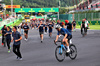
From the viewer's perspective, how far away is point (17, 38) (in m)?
12.0

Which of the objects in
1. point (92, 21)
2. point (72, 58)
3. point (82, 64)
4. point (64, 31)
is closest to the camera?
point (82, 64)

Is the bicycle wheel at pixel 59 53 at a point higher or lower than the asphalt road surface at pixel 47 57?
higher

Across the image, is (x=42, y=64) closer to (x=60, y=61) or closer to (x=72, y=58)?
(x=60, y=61)

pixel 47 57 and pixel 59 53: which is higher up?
pixel 59 53

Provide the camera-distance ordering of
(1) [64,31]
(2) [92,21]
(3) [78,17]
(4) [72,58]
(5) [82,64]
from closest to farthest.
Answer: (5) [82,64]
(1) [64,31]
(4) [72,58]
(2) [92,21]
(3) [78,17]

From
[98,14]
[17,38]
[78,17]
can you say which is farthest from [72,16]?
[17,38]

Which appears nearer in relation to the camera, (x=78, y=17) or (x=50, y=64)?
(x=50, y=64)

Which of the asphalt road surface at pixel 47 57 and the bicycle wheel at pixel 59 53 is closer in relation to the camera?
the asphalt road surface at pixel 47 57

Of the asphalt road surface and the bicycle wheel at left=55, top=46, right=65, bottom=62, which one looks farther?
the bicycle wheel at left=55, top=46, right=65, bottom=62

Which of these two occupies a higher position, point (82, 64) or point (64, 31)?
point (64, 31)

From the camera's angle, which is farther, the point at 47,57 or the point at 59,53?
the point at 47,57

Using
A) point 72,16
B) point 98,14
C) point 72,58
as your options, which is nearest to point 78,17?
point 72,16

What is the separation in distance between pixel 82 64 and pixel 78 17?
183 ft

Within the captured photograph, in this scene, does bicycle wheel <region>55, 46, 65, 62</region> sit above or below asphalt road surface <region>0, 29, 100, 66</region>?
above
